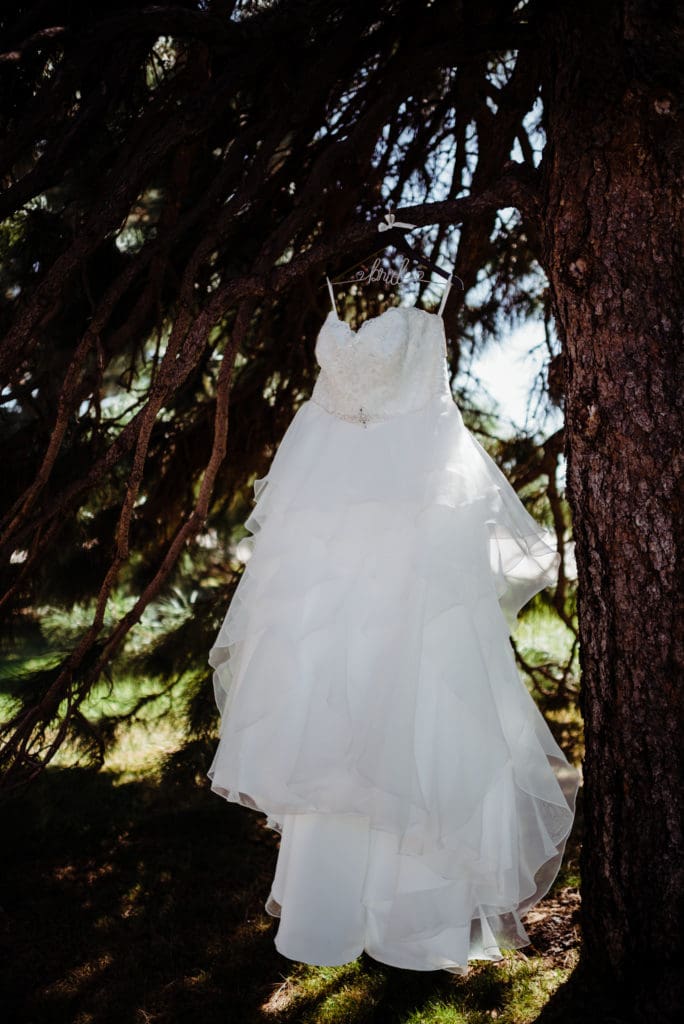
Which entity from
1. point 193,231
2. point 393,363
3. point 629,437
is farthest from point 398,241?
point 193,231

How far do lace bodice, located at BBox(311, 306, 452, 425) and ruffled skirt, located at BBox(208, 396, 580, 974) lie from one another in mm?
55

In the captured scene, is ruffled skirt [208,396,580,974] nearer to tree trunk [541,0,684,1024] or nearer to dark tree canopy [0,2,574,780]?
tree trunk [541,0,684,1024]

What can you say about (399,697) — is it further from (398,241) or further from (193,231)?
(193,231)

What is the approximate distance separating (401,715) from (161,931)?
157 cm

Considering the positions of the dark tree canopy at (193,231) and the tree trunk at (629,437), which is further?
the dark tree canopy at (193,231)

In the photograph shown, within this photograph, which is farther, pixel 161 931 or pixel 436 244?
pixel 436 244

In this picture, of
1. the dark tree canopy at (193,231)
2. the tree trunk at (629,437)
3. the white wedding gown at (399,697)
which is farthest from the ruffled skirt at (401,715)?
the dark tree canopy at (193,231)

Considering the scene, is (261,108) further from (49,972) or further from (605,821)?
(49,972)

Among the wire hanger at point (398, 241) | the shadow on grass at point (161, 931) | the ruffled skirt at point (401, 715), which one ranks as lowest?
the shadow on grass at point (161, 931)

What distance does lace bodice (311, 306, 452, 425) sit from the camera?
1798 mm

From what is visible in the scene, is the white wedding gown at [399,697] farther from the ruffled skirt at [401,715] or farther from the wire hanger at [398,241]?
the wire hanger at [398,241]

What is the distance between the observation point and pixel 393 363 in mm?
1797

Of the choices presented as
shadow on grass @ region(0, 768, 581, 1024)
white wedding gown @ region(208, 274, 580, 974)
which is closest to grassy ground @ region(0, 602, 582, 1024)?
shadow on grass @ region(0, 768, 581, 1024)

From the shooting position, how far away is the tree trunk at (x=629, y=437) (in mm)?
1704
